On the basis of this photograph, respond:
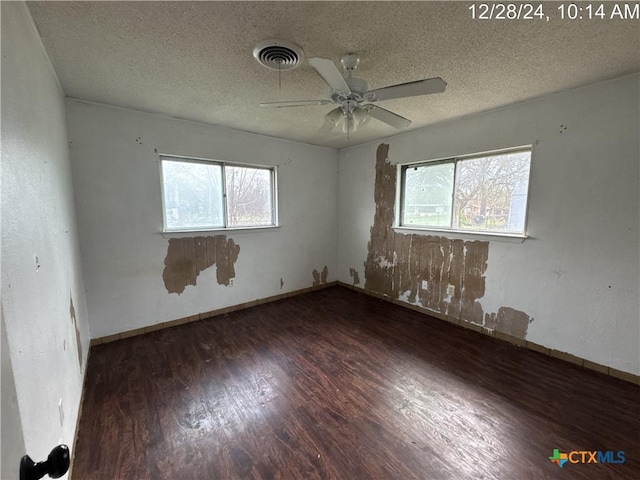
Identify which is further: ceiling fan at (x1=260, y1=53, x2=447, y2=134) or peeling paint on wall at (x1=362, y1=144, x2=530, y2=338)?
peeling paint on wall at (x1=362, y1=144, x2=530, y2=338)

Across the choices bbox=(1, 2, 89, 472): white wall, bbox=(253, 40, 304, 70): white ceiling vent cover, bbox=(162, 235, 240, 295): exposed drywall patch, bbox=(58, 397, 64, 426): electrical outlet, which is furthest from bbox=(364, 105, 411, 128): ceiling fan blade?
bbox=(58, 397, 64, 426): electrical outlet

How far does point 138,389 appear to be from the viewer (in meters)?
2.03

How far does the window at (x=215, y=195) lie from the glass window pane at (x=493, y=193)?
2476 millimetres

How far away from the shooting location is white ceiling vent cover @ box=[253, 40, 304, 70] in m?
1.62

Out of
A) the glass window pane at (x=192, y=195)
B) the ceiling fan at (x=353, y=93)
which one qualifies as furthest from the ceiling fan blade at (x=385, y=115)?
the glass window pane at (x=192, y=195)

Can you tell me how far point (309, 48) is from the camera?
5.48 feet

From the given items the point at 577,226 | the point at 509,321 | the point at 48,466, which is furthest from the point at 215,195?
the point at 577,226

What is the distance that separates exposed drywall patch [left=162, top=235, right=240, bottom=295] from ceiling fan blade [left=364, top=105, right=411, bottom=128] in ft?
7.64

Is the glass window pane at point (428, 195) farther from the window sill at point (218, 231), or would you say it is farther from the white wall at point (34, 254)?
the white wall at point (34, 254)

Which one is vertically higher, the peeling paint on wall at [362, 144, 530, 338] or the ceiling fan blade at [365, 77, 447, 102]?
the ceiling fan blade at [365, 77, 447, 102]

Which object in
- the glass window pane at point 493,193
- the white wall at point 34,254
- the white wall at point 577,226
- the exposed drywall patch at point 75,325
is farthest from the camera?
the glass window pane at point 493,193

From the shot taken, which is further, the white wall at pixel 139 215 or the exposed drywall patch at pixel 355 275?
the exposed drywall patch at pixel 355 275

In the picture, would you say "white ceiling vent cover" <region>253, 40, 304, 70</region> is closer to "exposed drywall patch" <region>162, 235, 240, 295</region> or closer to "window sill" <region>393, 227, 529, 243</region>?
"exposed drywall patch" <region>162, 235, 240, 295</region>

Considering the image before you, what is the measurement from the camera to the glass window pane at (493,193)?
8.71ft
